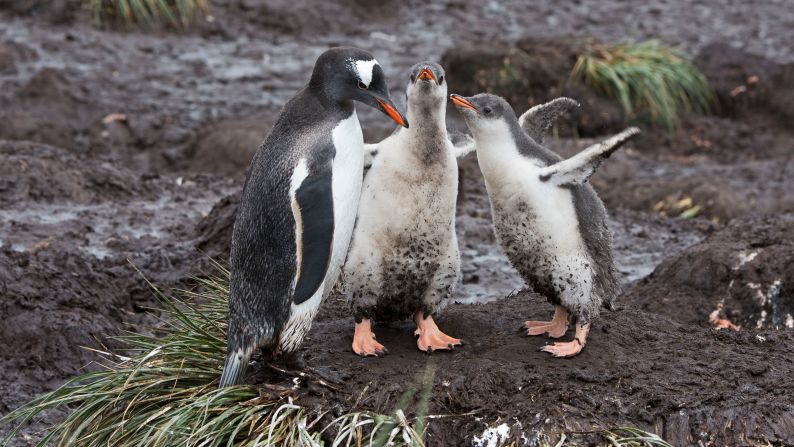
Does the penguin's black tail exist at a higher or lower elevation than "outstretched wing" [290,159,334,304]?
lower

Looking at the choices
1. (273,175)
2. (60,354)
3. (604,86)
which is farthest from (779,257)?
(604,86)

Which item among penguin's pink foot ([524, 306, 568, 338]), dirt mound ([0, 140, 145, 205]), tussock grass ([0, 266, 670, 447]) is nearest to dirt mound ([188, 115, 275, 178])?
dirt mound ([0, 140, 145, 205])

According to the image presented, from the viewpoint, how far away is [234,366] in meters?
4.22

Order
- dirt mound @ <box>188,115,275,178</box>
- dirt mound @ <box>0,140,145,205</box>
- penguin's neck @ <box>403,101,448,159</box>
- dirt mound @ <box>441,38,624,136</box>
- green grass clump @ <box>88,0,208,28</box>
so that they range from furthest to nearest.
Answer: green grass clump @ <box>88,0,208,28</box> < dirt mound @ <box>441,38,624,136</box> < dirt mound @ <box>188,115,275,178</box> < dirt mound @ <box>0,140,145,205</box> < penguin's neck @ <box>403,101,448,159</box>

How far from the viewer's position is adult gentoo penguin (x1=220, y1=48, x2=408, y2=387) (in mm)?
4102

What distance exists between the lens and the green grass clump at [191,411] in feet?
13.2

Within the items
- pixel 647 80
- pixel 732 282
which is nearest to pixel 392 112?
pixel 732 282

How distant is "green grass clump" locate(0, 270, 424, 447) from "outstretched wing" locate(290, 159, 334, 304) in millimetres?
457

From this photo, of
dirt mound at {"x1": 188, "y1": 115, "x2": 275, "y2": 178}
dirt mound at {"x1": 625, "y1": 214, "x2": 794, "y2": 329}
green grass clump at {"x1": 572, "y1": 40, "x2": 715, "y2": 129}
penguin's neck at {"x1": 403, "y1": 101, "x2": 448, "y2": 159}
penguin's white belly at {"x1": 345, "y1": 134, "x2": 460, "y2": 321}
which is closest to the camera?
penguin's neck at {"x1": 403, "y1": 101, "x2": 448, "y2": 159}

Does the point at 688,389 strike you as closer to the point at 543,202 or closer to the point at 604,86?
the point at 543,202

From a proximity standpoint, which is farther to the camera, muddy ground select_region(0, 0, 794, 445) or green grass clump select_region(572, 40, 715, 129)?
green grass clump select_region(572, 40, 715, 129)

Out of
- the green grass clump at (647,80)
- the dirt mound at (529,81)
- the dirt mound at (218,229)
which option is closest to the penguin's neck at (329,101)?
the dirt mound at (218,229)

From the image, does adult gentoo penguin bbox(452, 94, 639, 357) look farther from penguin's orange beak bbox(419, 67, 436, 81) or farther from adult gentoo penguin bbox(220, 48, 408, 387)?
adult gentoo penguin bbox(220, 48, 408, 387)

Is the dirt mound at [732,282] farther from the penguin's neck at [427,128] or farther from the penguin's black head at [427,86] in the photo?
the penguin's black head at [427,86]
